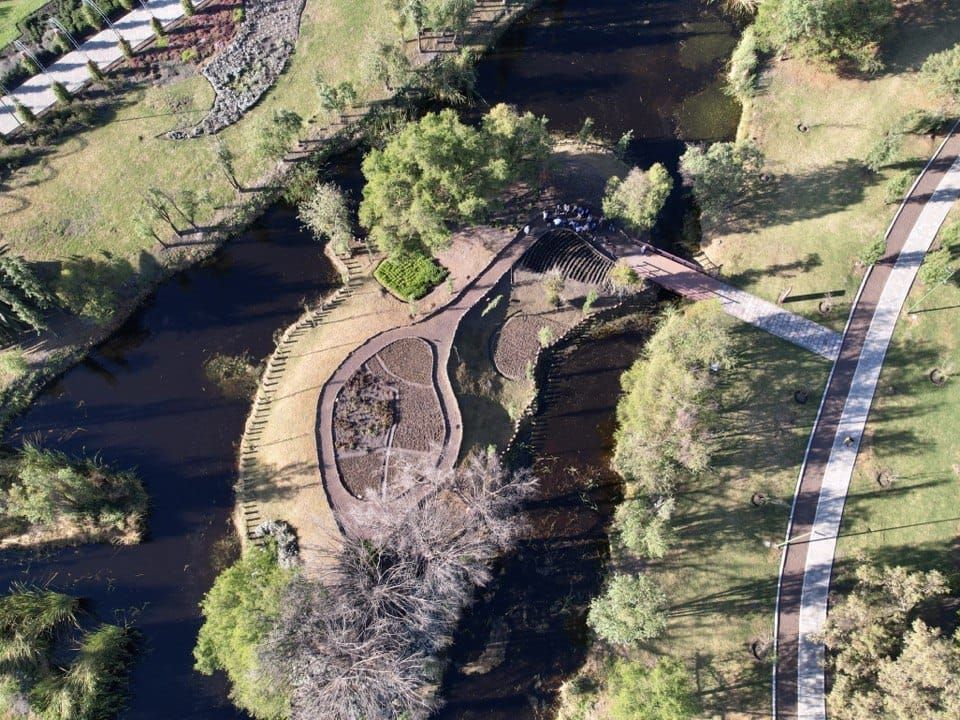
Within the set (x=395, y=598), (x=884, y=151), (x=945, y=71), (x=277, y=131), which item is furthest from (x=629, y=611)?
(x=945, y=71)

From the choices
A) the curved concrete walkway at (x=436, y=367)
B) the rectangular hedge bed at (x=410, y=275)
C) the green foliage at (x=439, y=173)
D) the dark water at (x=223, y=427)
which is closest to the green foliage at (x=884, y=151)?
the dark water at (x=223, y=427)

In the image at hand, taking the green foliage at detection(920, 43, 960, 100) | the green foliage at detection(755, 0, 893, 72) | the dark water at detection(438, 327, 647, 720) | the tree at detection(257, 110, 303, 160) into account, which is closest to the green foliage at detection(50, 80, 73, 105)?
→ the tree at detection(257, 110, 303, 160)

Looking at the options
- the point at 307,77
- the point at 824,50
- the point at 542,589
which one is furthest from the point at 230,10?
the point at 542,589

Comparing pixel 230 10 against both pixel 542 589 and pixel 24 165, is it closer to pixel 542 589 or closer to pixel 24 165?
pixel 24 165

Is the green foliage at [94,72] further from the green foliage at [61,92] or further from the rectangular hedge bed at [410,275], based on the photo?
the rectangular hedge bed at [410,275]

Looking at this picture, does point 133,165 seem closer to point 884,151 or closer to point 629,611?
point 629,611
